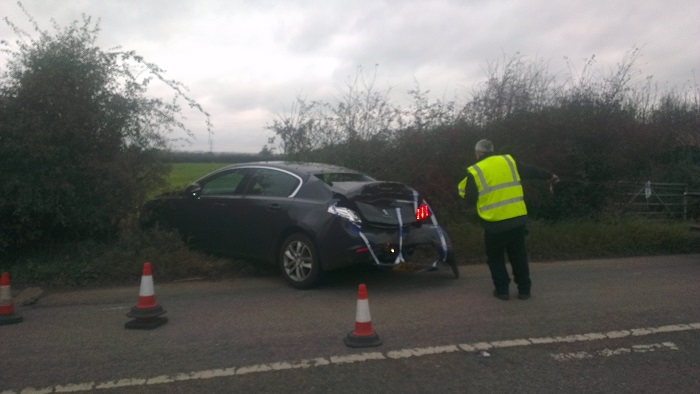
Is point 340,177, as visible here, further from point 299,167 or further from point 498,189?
point 498,189

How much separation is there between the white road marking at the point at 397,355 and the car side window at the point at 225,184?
442 centimetres

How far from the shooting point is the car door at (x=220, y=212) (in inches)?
384

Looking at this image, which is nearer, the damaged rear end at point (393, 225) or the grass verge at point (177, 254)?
the damaged rear end at point (393, 225)

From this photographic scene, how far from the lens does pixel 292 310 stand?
7664 millimetres

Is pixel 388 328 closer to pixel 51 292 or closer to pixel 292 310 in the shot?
pixel 292 310

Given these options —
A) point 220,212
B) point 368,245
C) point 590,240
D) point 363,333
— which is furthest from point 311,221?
point 590,240

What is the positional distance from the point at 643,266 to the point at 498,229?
3766 millimetres

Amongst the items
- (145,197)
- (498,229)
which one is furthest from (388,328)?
(145,197)

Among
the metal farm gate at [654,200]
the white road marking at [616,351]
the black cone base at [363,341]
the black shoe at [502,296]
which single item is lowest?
the white road marking at [616,351]

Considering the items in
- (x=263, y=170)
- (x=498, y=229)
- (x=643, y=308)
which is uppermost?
(x=263, y=170)

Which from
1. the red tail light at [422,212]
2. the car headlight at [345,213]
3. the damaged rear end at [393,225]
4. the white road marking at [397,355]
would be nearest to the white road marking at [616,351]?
the white road marking at [397,355]

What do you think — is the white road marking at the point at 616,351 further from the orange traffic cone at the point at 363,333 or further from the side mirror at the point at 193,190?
the side mirror at the point at 193,190

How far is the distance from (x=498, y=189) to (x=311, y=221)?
2.18 meters

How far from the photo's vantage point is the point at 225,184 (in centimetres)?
1018
